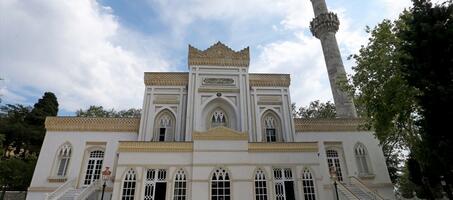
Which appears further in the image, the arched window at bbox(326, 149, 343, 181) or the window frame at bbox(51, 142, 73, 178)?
the arched window at bbox(326, 149, 343, 181)

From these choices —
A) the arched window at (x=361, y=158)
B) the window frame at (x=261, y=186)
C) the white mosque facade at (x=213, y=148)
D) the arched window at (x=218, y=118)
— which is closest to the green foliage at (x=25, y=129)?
the white mosque facade at (x=213, y=148)

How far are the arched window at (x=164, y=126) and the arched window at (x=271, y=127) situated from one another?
21.8 feet

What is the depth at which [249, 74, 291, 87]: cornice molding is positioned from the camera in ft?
68.5

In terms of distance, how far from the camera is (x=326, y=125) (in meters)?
20.1

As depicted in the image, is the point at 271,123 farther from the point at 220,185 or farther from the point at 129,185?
the point at 129,185

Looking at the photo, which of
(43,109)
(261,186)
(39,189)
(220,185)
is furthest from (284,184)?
(43,109)

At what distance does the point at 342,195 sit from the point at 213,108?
10135 mm

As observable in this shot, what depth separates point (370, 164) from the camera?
1925 cm

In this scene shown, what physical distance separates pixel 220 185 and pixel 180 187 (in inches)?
85.7

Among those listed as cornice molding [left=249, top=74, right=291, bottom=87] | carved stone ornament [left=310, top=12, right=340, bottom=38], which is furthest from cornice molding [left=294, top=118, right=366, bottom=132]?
carved stone ornament [left=310, top=12, right=340, bottom=38]

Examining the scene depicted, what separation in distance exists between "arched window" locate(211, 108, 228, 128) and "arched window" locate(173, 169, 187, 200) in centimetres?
554

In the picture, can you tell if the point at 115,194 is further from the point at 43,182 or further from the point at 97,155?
the point at 43,182

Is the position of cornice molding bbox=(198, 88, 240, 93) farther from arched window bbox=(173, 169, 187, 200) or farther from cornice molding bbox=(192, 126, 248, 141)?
arched window bbox=(173, 169, 187, 200)

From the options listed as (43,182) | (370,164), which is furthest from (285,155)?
(43,182)
